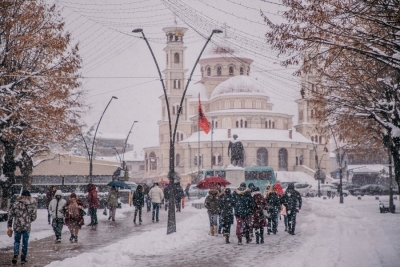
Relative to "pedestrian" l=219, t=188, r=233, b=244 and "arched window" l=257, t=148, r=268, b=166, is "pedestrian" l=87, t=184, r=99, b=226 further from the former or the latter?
"arched window" l=257, t=148, r=268, b=166

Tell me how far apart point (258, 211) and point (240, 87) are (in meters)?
71.9

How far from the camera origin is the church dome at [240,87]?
282ft

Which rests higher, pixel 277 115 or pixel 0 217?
pixel 277 115

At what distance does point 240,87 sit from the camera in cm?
8638

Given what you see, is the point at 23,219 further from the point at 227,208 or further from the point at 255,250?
the point at 227,208

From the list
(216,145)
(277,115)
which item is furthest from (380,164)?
(216,145)

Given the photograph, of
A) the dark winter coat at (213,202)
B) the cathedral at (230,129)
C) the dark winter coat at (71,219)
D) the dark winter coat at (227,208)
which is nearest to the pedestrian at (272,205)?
the dark winter coat at (213,202)

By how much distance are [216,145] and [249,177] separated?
3037 cm

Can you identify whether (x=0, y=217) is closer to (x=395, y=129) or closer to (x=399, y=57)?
(x=395, y=129)

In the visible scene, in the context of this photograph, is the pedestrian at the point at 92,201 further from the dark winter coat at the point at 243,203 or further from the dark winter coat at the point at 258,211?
the dark winter coat at the point at 258,211

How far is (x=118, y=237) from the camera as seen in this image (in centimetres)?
1717

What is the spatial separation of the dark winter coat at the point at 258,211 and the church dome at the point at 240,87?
229ft

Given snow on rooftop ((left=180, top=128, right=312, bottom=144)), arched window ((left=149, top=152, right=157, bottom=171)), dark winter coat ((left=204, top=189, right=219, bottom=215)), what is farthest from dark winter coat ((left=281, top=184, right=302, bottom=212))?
arched window ((left=149, top=152, right=157, bottom=171))

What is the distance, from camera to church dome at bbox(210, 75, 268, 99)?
86.1 m
